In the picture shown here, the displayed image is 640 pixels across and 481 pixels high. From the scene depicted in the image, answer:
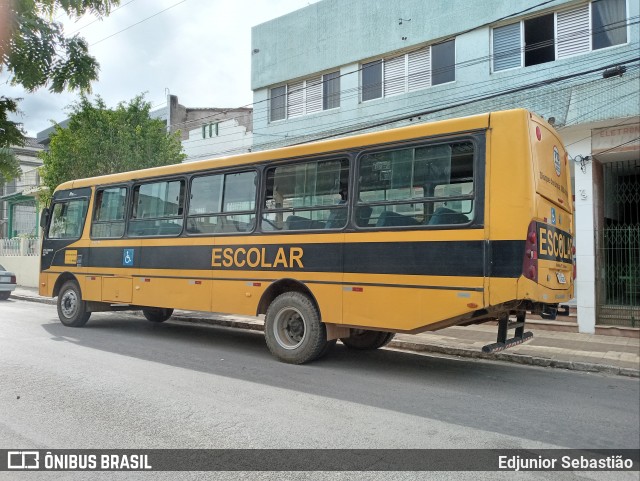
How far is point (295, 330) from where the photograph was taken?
23.2 feet

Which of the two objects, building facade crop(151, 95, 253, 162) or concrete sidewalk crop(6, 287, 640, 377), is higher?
building facade crop(151, 95, 253, 162)

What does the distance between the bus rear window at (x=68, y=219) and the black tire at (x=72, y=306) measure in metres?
1.05

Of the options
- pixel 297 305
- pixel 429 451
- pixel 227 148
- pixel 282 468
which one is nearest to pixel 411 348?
pixel 297 305

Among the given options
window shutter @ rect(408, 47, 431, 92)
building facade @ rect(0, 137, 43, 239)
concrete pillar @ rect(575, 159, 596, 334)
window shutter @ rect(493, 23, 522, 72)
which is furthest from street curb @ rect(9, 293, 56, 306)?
concrete pillar @ rect(575, 159, 596, 334)

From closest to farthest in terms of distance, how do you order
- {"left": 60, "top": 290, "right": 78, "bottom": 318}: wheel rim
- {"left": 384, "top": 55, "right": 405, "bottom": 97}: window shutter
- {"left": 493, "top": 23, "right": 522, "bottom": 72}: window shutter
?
{"left": 60, "top": 290, "right": 78, "bottom": 318}: wheel rim → {"left": 493, "top": 23, "right": 522, "bottom": 72}: window shutter → {"left": 384, "top": 55, "right": 405, "bottom": 97}: window shutter

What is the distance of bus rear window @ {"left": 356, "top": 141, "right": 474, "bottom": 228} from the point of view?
225 inches

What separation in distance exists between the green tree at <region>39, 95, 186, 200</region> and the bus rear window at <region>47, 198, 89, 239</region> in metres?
4.17

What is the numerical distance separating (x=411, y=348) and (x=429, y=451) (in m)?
4.54

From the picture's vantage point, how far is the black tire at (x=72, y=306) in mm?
10055

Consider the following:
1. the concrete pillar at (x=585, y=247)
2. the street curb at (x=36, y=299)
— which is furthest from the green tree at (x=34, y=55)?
the street curb at (x=36, y=299)

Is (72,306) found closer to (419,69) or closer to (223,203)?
(223,203)

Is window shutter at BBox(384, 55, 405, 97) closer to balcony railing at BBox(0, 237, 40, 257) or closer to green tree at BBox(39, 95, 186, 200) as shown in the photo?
green tree at BBox(39, 95, 186, 200)

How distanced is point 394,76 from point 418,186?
8.45m

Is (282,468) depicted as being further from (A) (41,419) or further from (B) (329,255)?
(B) (329,255)
